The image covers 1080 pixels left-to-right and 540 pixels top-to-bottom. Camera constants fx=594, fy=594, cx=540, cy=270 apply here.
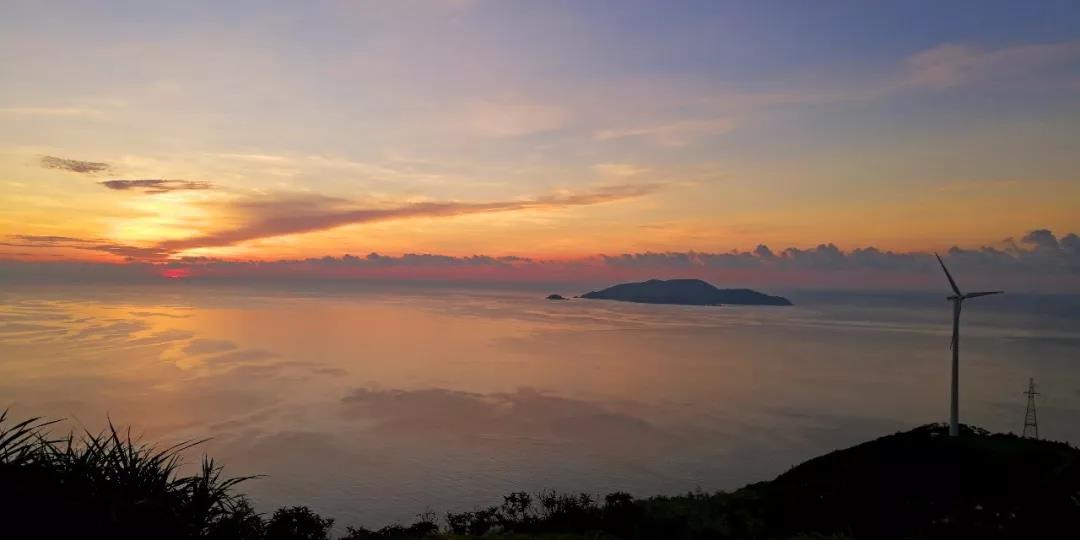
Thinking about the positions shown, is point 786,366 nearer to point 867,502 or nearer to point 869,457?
point 869,457

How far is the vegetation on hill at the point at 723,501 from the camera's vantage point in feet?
32.5

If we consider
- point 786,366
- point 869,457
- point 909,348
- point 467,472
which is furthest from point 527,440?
point 909,348

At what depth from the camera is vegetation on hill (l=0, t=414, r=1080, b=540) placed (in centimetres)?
990

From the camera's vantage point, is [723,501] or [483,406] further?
[483,406]

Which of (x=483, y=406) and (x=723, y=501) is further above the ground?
(x=723, y=501)

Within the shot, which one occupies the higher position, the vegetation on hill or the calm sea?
the vegetation on hill

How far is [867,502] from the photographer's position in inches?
1096

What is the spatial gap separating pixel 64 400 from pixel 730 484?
331ft

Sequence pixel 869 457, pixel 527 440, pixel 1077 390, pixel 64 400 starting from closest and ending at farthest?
1. pixel 869 457
2. pixel 527 440
3. pixel 64 400
4. pixel 1077 390

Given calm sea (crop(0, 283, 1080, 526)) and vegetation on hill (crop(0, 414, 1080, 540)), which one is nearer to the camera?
vegetation on hill (crop(0, 414, 1080, 540))

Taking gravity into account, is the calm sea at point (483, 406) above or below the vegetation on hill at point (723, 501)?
below

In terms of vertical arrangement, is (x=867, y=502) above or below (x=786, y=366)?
above

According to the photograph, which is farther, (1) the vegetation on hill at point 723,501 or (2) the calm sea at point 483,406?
(2) the calm sea at point 483,406

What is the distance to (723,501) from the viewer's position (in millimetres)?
32094
